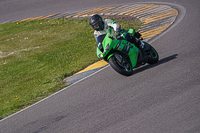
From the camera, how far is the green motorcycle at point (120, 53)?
7.95 meters

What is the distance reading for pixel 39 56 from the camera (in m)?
12.7

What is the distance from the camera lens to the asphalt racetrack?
225 inches

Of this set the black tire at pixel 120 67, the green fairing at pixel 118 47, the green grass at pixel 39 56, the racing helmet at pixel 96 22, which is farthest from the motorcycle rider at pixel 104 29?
the green grass at pixel 39 56

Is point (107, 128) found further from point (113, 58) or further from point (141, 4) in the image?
point (141, 4)

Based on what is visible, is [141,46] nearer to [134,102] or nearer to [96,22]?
[96,22]

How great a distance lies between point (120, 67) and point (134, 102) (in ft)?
5.33

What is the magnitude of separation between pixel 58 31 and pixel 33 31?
1.49 m

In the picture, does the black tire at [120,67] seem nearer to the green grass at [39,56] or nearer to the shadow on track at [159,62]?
the shadow on track at [159,62]

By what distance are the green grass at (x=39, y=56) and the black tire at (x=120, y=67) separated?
2.11 metres

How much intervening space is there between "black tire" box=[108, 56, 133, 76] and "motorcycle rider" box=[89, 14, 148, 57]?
44 centimetres

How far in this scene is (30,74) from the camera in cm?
1123

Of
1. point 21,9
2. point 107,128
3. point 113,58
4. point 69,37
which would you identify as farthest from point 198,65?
point 21,9

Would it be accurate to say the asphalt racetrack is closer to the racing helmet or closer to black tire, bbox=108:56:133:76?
black tire, bbox=108:56:133:76

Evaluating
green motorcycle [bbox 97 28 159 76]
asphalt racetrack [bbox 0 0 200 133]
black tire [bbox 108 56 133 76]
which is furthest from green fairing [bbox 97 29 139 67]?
asphalt racetrack [bbox 0 0 200 133]
